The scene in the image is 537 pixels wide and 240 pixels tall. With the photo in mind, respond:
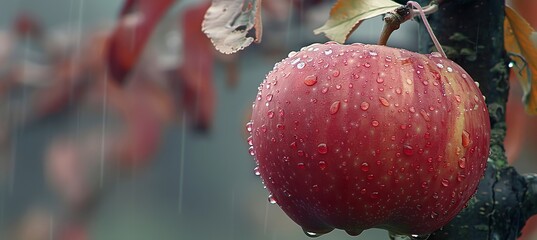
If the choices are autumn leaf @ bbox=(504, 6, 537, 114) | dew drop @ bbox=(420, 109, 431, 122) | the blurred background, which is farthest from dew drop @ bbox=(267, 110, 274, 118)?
the blurred background

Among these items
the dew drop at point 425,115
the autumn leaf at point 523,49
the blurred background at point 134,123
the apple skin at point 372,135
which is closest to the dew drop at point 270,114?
the apple skin at point 372,135

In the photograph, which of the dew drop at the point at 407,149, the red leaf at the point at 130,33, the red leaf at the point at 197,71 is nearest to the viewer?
the dew drop at the point at 407,149

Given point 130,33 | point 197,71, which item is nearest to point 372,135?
point 130,33

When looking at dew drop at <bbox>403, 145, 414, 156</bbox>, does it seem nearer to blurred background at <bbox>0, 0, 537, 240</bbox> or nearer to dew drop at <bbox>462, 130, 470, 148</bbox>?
dew drop at <bbox>462, 130, 470, 148</bbox>

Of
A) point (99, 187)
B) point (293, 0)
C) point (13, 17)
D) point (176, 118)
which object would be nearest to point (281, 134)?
point (293, 0)

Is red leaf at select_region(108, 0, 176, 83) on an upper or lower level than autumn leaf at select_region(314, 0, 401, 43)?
lower

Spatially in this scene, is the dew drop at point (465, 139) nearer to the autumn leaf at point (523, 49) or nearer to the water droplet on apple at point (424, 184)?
the water droplet on apple at point (424, 184)

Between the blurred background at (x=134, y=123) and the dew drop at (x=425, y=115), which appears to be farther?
the blurred background at (x=134, y=123)
